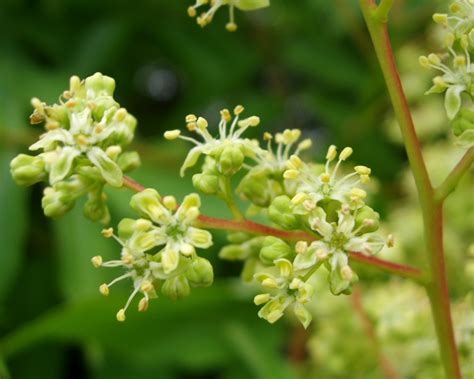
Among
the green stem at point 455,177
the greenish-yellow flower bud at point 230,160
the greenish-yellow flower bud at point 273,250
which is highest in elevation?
the greenish-yellow flower bud at point 230,160

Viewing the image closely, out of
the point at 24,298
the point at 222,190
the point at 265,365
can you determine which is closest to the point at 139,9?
the point at 24,298

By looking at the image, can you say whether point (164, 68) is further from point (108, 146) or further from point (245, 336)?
point (108, 146)

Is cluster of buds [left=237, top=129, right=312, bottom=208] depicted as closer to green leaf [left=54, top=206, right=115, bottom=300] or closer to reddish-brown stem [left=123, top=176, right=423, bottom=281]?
reddish-brown stem [left=123, top=176, right=423, bottom=281]

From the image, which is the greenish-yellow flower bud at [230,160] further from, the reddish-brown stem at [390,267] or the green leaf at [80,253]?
the green leaf at [80,253]

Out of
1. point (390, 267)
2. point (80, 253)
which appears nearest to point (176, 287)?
point (390, 267)

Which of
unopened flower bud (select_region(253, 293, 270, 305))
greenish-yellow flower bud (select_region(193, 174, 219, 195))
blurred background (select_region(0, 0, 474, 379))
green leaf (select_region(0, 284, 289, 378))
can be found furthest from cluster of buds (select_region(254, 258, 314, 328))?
green leaf (select_region(0, 284, 289, 378))

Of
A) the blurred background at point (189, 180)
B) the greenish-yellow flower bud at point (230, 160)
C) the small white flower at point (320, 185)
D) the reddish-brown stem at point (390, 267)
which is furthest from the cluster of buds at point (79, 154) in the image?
the blurred background at point (189, 180)
